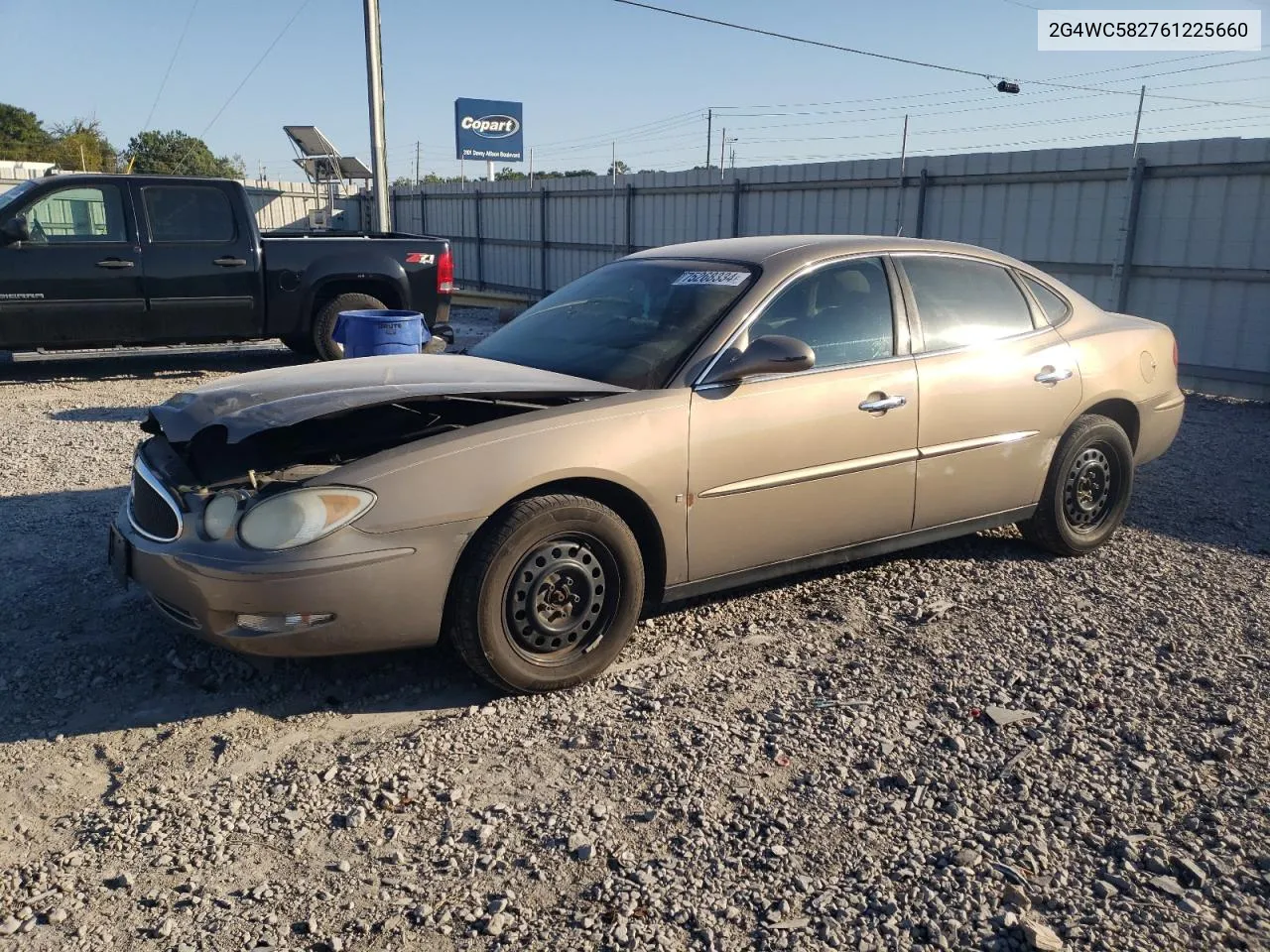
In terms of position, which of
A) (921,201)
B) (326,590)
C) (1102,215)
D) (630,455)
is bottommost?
(326,590)

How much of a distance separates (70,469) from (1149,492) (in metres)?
7.01

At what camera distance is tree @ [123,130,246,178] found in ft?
194

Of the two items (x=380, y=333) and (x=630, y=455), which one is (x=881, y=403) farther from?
(x=380, y=333)

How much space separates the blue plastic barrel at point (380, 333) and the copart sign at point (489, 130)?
2149 cm

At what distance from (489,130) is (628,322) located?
25707 mm

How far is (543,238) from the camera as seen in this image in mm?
19906

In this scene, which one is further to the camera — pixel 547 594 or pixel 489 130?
pixel 489 130

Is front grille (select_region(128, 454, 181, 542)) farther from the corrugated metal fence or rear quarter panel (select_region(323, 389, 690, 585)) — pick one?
the corrugated metal fence

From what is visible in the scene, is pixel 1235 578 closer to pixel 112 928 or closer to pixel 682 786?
pixel 682 786

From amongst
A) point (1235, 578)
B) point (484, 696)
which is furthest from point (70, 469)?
point (1235, 578)

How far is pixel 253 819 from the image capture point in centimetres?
304

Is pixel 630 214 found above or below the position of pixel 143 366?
above

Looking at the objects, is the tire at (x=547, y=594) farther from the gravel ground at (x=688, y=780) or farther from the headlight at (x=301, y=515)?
the headlight at (x=301, y=515)

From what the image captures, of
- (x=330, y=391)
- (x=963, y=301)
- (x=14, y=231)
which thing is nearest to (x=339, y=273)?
(x=14, y=231)
